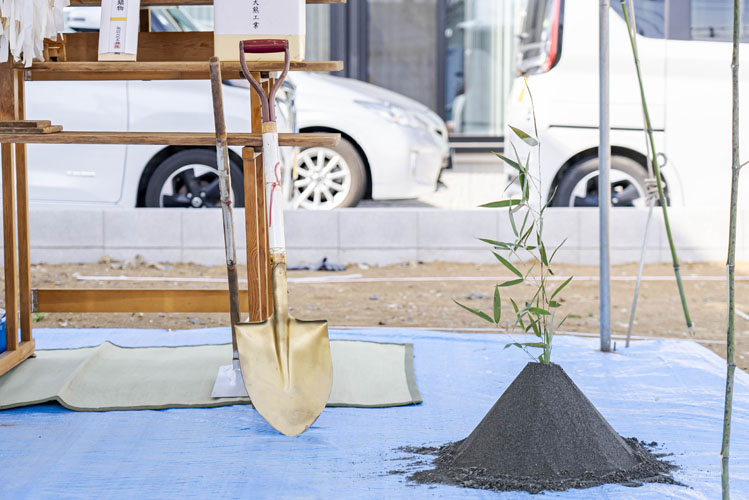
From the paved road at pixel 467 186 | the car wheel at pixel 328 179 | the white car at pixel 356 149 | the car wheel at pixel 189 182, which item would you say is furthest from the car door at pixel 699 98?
the car wheel at pixel 189 182

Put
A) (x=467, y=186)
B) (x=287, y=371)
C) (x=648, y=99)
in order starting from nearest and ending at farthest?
(x=287, y=371) → (x=648, y=99) → (x=467, y=186)

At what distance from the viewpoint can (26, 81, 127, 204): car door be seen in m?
4.68

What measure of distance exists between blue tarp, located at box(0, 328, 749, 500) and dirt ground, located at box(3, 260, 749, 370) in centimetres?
53

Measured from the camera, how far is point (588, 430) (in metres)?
1.73

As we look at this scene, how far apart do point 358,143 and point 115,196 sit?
4.76 feet

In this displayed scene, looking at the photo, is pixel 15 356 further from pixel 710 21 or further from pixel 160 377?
pixel 710 21

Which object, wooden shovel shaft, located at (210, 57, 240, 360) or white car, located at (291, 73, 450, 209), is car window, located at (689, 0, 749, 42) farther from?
wooden shovel shaft, located at (210, 57, 240, 360)

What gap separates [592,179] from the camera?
5.29 metres

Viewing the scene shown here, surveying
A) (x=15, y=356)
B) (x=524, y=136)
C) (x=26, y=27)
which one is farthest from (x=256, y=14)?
(x=15, y=356)

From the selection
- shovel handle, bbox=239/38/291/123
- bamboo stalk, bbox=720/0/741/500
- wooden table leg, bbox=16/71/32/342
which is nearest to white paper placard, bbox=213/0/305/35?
shovel handle, bbox=239/38/291/123

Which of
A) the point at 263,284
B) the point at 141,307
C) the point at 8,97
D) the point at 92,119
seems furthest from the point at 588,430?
the point at 92,119

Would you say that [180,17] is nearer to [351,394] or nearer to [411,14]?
[351,394]

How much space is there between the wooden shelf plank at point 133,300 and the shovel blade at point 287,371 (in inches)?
23.8

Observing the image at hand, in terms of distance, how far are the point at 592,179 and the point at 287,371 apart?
3.70 meters
